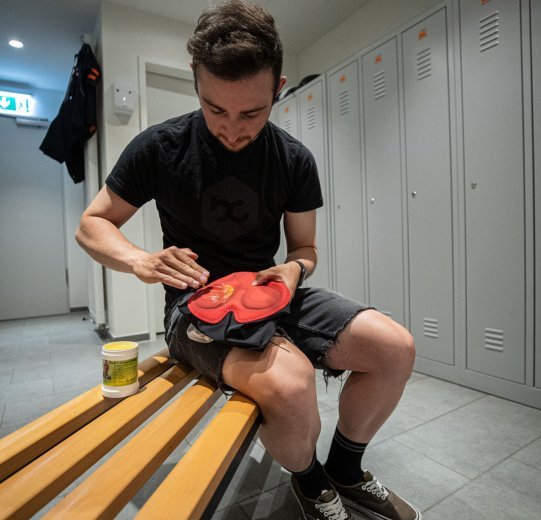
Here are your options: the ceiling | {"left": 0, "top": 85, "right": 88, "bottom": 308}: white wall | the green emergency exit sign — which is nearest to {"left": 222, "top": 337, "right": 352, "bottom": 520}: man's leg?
the ceiling

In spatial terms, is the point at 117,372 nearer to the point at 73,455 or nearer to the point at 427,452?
the point at 73,455

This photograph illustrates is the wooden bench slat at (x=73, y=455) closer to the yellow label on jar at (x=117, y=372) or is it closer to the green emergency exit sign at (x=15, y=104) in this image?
the yellow label on jar at (x=117, y=372)

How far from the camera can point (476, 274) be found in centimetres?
210

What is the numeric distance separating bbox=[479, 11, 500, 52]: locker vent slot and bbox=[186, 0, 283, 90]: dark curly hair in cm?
167

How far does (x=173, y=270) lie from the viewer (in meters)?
0.94

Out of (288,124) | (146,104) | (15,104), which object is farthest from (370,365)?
(15,104)

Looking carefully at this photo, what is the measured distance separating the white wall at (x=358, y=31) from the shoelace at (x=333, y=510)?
3.23 metres

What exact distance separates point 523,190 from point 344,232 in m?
1.31

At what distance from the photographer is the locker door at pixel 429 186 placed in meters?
2.24

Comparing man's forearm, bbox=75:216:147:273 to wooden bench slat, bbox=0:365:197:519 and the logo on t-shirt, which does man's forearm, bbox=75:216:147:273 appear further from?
wooden bench slat, bbox=0:365:197:519

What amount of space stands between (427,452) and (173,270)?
1.24 meters

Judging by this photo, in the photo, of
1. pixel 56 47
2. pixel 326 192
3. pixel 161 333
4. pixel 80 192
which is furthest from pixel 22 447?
pixel 80 192

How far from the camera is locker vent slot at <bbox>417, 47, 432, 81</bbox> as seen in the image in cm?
231

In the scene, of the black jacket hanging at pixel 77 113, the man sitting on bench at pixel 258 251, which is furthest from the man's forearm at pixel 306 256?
the black jacket hanging at pixel 77 113
